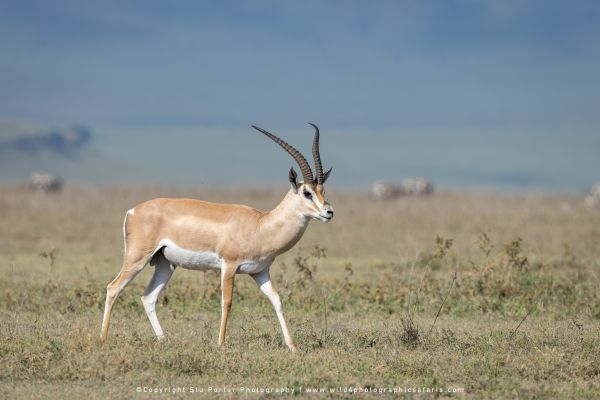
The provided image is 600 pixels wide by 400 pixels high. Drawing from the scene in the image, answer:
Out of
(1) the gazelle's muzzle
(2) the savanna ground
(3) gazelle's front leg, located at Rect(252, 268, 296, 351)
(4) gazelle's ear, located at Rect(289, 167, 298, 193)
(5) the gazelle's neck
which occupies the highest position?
(4) gazelle's ear, located at Rect(289, 167, 298, 193)

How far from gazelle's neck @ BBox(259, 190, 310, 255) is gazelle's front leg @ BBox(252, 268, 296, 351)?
0.32m

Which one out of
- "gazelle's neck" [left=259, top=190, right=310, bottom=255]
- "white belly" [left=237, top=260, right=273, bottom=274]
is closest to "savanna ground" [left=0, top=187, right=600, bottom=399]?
"white belly" [left=237, top=260, right=273, bottom=274]

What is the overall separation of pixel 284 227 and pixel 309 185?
0.51m

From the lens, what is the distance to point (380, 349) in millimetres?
9203

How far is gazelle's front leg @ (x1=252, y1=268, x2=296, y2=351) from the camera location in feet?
30.2

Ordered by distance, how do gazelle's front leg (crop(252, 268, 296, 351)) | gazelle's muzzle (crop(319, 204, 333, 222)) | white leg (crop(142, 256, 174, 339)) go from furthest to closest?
white leg (crop(142, 256, 174, 339))
gazelle's front leg (crop(252, 268, 296, 351))
gazelle's muzzle (crop(319, 204, 333, 222))

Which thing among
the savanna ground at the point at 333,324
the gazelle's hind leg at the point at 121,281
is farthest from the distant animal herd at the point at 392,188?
the gazelle's hind leg at the point at 121,281

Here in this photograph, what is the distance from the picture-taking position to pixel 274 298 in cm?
937

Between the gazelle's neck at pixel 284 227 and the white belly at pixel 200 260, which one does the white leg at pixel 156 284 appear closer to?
the white belly at pixel 200 260

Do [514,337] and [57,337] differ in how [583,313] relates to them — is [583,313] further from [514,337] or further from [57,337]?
[57,337]

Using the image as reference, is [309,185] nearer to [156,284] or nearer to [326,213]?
[326,213]

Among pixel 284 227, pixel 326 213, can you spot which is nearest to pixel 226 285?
pixel 284 227

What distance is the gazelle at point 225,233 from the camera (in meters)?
9.30

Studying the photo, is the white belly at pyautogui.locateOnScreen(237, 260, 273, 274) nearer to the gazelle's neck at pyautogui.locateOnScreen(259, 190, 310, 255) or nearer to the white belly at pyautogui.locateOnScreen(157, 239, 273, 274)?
the white belly at pyautogui.locateOnScreen(157, 239, 273, 274)
